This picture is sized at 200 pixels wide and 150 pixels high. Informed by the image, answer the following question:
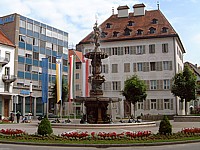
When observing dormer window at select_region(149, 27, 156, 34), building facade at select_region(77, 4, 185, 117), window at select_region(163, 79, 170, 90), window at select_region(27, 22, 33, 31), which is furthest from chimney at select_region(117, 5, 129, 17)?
window at select_region(27, 22, 33, 31)

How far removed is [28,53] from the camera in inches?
2409

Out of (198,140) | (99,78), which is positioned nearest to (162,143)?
(198,140)

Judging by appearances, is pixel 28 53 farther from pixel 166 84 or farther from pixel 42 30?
pixel 166 84

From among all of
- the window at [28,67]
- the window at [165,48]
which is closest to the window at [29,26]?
the window at [28,67]

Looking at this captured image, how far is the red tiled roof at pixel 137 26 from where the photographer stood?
56.4 metres

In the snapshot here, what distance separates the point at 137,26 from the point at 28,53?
70.2 feet

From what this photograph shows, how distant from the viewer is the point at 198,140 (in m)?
17.7

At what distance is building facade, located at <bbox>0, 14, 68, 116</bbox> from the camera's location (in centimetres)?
5831

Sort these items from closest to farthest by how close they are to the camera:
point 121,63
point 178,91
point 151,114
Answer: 1. point 178,91
2. point 151,114
3. point 121,63

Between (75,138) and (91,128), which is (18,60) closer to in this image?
(91,128)

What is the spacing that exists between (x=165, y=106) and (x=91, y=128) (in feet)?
103

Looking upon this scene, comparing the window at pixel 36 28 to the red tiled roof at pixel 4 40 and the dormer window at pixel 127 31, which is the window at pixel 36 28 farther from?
the dormer window at pixel 127 31

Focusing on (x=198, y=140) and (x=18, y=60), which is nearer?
(x=198, y=140)

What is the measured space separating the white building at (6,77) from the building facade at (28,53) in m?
1.56
